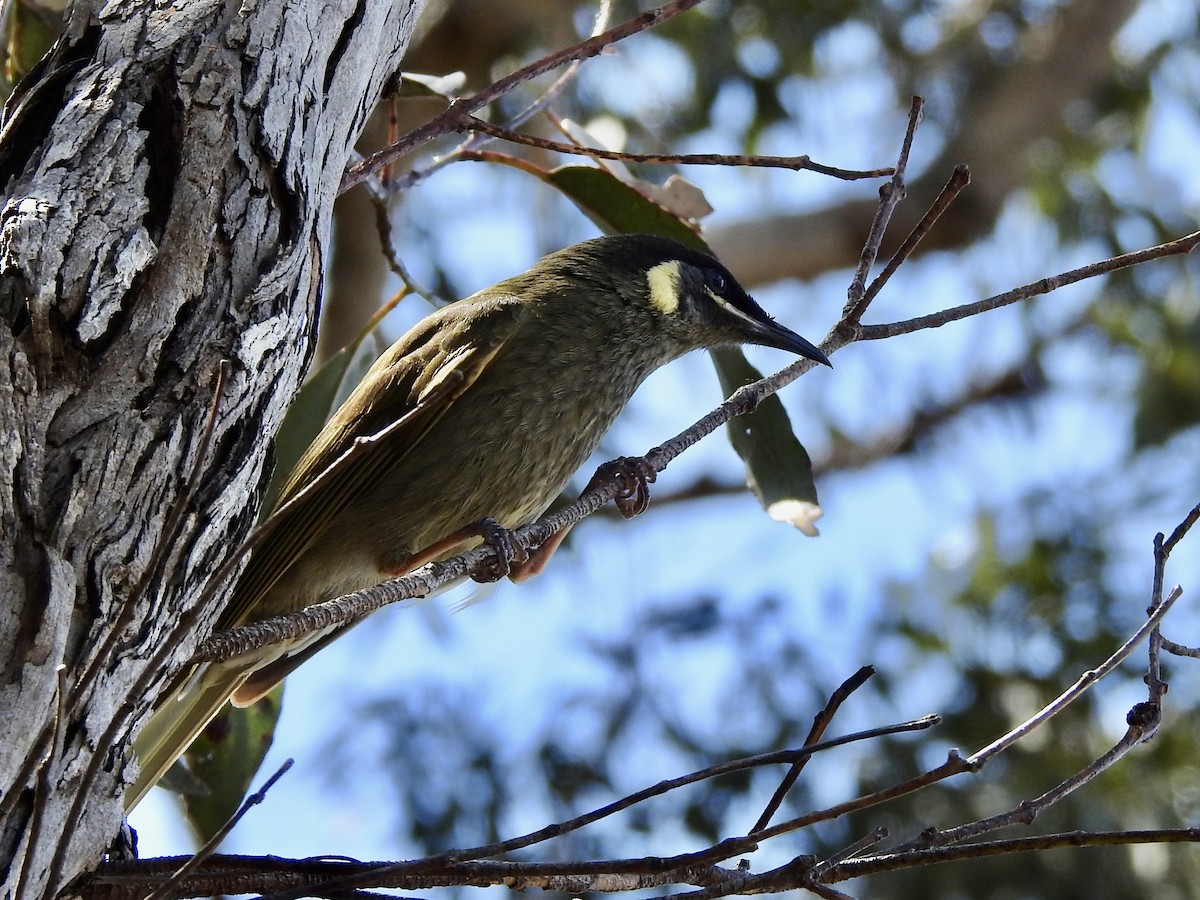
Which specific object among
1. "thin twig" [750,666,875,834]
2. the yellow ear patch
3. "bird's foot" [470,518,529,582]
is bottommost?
"thin twig" [750,666,875,834]

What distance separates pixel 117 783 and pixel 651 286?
204cm

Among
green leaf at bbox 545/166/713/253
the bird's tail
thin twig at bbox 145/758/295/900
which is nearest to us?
thin twig at bbox 145/758/295/900

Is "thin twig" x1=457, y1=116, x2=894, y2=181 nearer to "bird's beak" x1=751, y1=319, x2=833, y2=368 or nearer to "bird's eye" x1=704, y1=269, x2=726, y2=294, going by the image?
"bird's beak" x1=751, y1=319, x2=833, y2=368

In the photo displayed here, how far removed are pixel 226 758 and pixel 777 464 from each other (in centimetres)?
147

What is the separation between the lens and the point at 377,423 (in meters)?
3.12

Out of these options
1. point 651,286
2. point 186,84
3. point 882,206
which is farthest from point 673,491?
point 186,84

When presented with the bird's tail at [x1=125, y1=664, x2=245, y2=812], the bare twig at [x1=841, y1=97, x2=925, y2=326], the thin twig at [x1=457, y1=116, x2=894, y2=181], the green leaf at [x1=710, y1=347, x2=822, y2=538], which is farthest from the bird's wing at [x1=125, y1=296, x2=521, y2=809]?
the bare twig at [x1=841, y1=97, x2=925, y2=326]

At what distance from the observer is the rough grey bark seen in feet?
5.25

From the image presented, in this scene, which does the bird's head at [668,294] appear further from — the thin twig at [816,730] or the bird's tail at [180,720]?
the thin twig at [816,730]

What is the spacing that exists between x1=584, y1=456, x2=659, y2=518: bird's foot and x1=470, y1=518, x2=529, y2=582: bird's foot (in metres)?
0.20

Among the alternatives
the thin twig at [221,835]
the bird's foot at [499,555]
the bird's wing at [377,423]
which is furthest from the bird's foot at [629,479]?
the thin twig at [221,835]

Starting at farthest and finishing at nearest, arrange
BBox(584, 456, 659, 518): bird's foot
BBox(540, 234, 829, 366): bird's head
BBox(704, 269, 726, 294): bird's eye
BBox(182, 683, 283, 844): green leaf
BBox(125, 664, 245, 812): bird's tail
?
BBox(704, 269, 726, 294): bird's eye → BBox(540, 234, 829, 366): bird's head → BBox(182, 683, 283, 844): green leaf → BBox(584, 456, 659, 518): bird's foot → BBox(125, 664, 245, 812): bird's tail

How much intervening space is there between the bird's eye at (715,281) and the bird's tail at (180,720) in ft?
5.21

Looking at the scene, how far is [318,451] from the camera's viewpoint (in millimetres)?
3139
